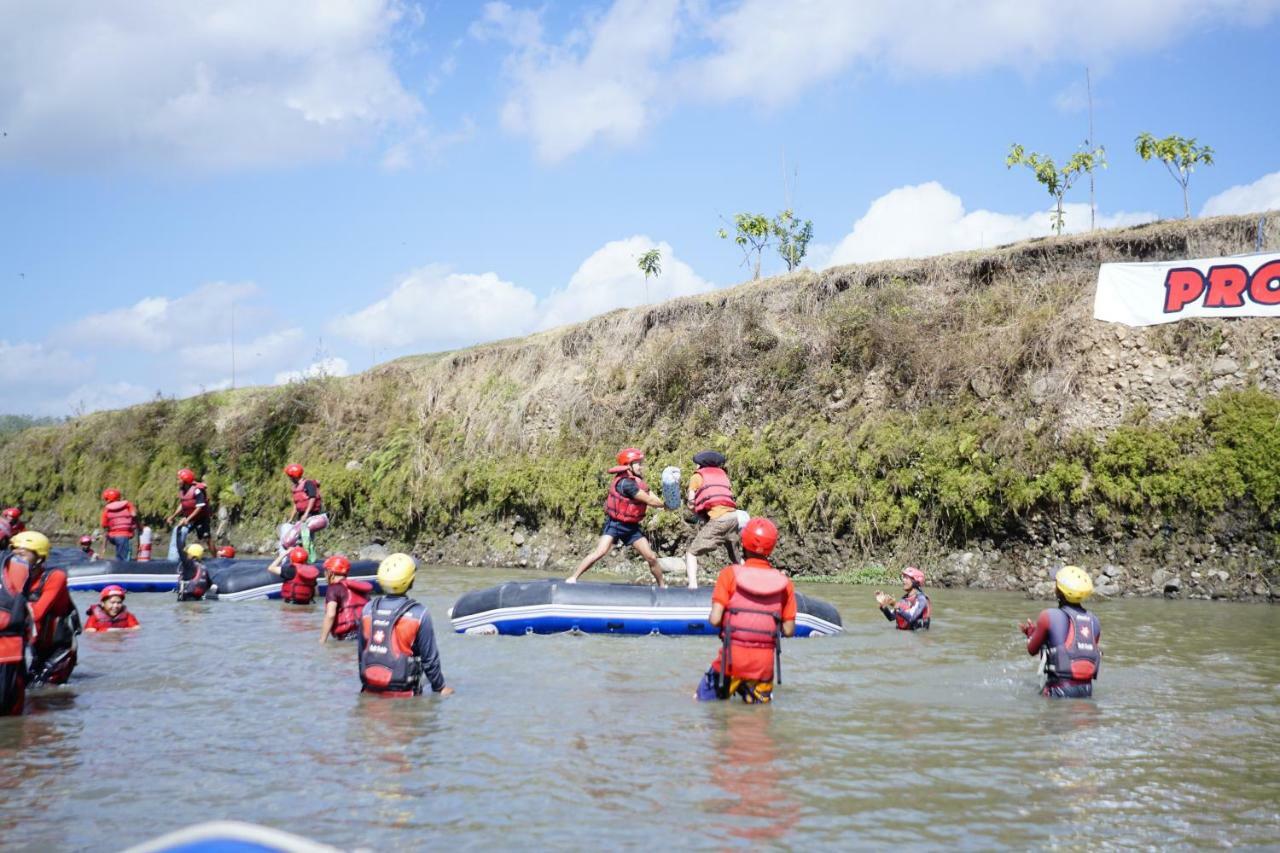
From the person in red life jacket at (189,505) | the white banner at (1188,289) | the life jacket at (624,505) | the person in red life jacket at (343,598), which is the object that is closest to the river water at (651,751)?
the person in red life jacket at (343,598)

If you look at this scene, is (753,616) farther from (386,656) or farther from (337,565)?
(337,565)

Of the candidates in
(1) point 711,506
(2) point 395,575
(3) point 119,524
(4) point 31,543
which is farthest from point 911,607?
(3) point 119,524

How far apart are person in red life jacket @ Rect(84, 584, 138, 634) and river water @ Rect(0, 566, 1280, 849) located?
3.28ft

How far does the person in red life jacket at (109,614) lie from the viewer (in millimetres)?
11562

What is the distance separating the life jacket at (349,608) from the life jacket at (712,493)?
3628mm

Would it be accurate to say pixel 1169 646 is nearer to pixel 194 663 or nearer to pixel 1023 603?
pixel 1023 603

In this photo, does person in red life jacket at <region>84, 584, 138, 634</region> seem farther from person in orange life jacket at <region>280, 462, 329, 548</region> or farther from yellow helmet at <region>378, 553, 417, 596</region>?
yellow helmet at <region>378, 553, 417, 596</region>

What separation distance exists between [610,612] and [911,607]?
3275mm

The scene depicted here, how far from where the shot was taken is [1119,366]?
17.1 metres

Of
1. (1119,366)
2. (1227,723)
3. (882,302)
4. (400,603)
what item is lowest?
(1227,723)

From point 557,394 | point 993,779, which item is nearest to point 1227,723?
point 993,779

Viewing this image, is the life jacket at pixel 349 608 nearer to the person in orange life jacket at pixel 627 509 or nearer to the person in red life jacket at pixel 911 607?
the person in orange life jacket at pixel 627 509

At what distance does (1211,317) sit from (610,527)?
1074cm

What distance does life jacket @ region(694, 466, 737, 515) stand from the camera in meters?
11.7
